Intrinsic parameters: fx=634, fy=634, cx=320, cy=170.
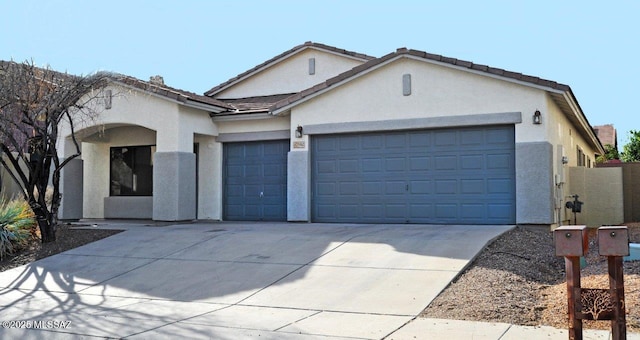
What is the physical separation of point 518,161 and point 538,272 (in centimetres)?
506

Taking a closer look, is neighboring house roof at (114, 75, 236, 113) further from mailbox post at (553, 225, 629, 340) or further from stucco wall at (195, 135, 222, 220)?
mailbox post at (553, 225, 629, 340)

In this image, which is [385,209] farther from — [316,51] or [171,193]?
[316,51]

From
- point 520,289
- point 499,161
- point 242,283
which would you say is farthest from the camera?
point 499,161

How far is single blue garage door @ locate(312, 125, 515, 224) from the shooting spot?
15219 millimetres

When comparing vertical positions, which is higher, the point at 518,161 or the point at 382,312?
the point at 518,161

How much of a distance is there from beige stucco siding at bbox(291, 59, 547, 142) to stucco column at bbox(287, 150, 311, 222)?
102 centimetres

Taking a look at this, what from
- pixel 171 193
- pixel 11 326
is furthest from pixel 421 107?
pixel 11 326

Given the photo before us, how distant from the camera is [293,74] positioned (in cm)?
2303

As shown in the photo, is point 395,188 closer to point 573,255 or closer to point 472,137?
point 472,137

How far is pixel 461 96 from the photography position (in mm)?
15500

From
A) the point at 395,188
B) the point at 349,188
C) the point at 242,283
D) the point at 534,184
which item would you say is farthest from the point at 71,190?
the point at 534,184

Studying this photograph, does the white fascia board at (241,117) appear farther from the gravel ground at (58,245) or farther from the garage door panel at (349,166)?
the gravel ground at (58,245)

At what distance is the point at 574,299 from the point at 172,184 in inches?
531

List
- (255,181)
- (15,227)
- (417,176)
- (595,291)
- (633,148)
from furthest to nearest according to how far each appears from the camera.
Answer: (633,148), (255,181), (417,176), (15,227), (595,291)
